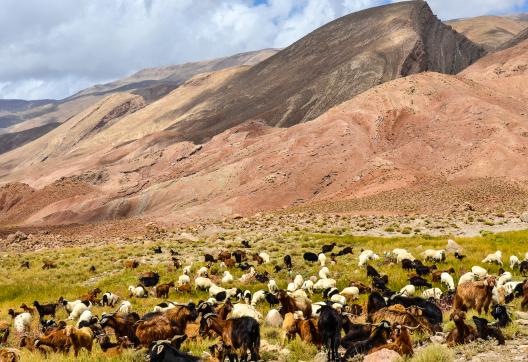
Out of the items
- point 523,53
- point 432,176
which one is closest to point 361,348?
point 432,176

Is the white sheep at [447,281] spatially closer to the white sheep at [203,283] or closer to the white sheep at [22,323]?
the white sheep at [203,283]

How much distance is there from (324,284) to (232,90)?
6230 inches

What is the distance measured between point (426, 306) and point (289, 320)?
384cm

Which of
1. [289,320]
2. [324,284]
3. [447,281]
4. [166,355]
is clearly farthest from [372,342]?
[447,281]

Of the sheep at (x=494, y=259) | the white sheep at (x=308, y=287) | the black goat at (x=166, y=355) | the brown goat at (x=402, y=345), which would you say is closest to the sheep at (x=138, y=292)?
the white sheep at (x=308, y=287)

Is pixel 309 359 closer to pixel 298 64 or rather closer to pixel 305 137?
pixel 305 137

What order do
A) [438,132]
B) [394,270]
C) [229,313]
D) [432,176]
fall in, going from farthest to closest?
[438,132] → [432,176] → [394,270] → [229,313]

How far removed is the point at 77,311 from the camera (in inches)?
783

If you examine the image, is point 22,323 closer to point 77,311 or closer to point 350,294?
point 77,311

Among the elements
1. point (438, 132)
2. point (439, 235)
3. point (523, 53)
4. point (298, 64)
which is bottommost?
point (439, 235)

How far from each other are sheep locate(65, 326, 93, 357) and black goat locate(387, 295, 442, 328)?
27.5ft

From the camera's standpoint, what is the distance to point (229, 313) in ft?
58.6

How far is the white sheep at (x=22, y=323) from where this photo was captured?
18.4m

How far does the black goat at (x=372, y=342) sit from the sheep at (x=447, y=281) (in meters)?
9.38
